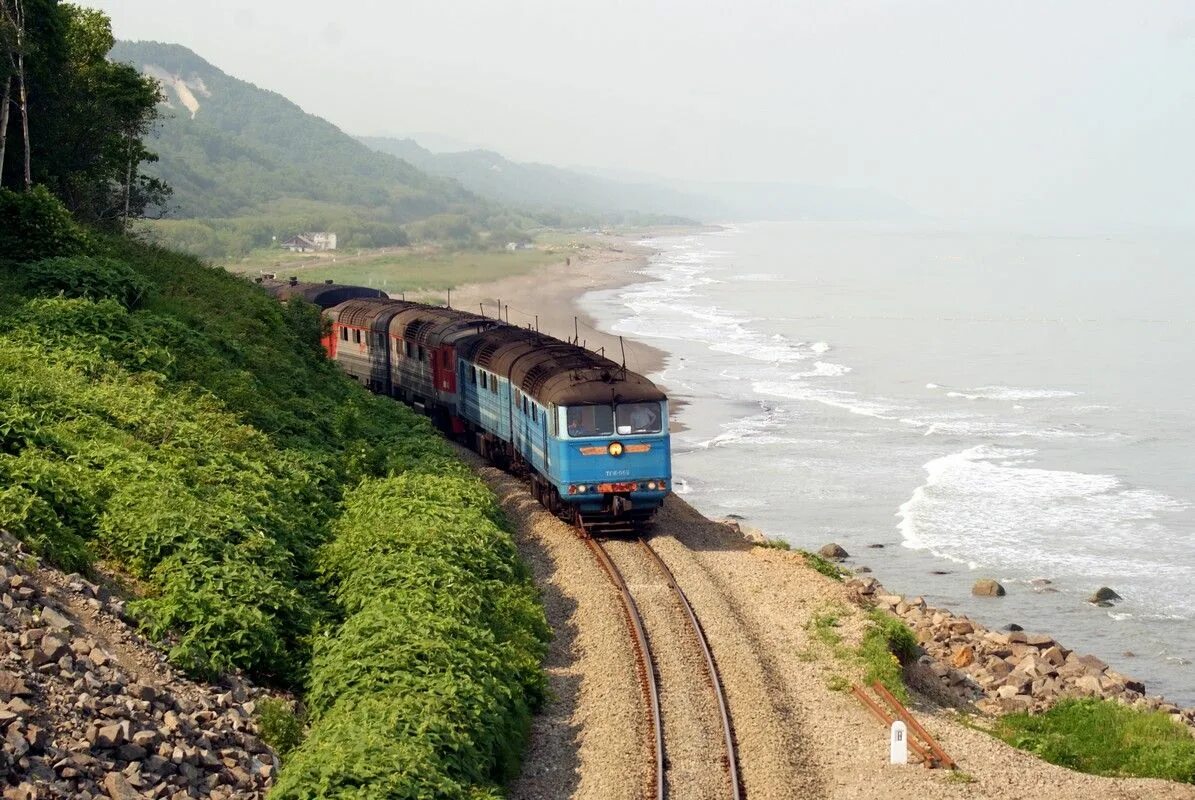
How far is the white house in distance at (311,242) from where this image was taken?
6181 inches

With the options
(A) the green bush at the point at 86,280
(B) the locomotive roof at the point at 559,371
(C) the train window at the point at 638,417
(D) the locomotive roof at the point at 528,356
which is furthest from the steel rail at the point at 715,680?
(A) the green bush at the point at 86,280

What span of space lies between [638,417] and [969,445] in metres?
30.4

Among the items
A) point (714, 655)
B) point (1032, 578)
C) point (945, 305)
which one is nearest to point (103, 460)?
point (714, 655)

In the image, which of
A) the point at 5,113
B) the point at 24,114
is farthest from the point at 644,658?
the point at 24,114

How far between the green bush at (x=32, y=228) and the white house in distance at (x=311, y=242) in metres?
126

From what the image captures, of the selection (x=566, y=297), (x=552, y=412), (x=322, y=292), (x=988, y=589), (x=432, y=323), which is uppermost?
(x=322, y=292)

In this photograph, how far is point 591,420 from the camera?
2581 cm

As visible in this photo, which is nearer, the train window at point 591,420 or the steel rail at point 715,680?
the steel rail at point 715,680

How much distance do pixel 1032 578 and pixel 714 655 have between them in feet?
62.9

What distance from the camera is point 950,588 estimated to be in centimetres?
3422

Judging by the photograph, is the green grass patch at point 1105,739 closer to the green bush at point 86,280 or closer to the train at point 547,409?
the train at point 547,409

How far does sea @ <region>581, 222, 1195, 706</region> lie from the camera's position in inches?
1362

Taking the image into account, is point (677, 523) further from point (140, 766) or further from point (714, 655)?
point (140, 766)

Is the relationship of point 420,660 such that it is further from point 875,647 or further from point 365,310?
point 365,310
